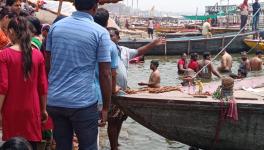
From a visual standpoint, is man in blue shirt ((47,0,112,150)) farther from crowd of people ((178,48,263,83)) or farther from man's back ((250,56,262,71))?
man's back ((250,56,262,71))

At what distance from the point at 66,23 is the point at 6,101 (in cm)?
85

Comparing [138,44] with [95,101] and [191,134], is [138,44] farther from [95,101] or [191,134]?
[95,101]

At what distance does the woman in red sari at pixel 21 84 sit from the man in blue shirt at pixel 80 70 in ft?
0.68

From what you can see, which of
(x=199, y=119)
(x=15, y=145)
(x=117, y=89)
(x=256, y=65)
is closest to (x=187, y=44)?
(x=256, y=65)

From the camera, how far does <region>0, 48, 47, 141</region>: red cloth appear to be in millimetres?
4141

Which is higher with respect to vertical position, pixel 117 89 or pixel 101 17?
pixel 101 17

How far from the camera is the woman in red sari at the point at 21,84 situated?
13.6 ft

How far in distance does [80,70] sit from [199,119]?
3230 mm

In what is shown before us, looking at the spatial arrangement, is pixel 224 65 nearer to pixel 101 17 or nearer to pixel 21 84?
pixel 101 17

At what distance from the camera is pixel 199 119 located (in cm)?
688

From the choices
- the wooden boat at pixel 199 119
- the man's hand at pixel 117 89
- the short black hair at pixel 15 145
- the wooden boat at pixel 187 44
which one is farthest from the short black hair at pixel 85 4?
the wooden boat at pixel 187 44

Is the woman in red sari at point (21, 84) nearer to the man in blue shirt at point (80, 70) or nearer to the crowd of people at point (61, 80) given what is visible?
the crowd of people at point (61, 80)

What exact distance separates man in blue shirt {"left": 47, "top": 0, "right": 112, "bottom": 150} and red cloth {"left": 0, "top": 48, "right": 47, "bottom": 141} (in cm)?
21

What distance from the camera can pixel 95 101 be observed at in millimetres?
4137
